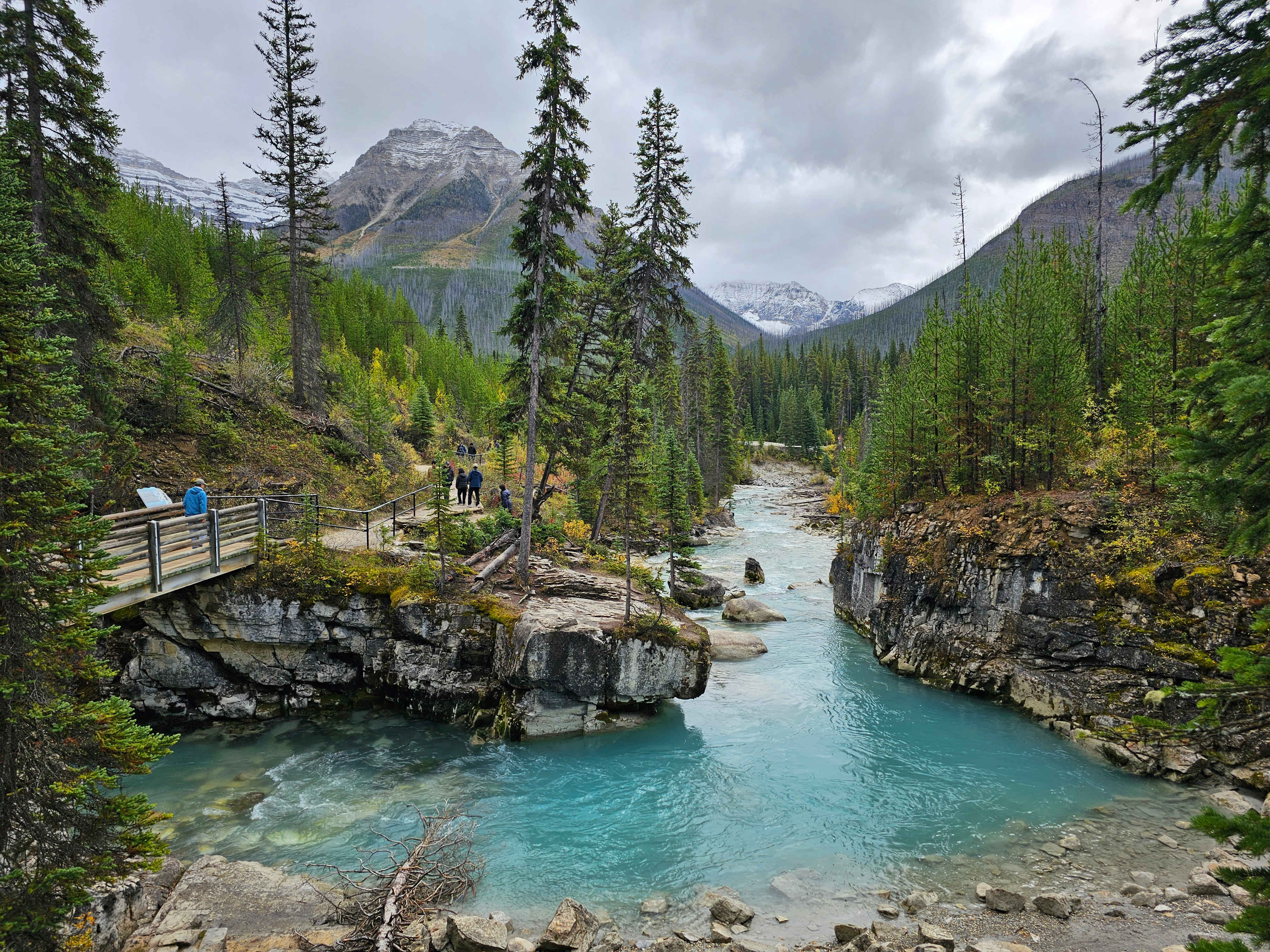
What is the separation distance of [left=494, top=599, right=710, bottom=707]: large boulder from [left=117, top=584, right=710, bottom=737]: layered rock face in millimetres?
33

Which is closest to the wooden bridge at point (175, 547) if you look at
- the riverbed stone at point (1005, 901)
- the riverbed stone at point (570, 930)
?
the riverbed stone at point (570, 930)

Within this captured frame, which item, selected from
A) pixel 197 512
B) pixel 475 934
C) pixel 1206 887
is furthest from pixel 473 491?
pixel 1206 887

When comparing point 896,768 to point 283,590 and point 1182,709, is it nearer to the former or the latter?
point 1182,709

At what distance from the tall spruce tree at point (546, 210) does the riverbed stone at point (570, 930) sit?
1014cm

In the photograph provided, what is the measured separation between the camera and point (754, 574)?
3362 centimetres

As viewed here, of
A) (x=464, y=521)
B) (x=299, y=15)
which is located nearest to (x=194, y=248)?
(x=299, y=15)

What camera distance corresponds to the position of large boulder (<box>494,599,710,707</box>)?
51.9ft

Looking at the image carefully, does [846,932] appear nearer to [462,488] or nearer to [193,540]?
→ [193,540]

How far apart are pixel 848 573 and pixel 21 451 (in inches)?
1114

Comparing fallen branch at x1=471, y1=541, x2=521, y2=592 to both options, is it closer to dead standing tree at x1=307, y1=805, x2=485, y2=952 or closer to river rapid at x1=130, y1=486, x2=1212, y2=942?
river rapid at x1=130, y1=486, x2=1212, y2=942

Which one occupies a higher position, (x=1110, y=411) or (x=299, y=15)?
(x=299, y=15)

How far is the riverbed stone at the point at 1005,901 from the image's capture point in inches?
381

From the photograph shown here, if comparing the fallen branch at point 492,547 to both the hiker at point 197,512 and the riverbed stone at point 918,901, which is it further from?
the riverbed stone at point 918,901

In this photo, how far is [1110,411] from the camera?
2262cm
